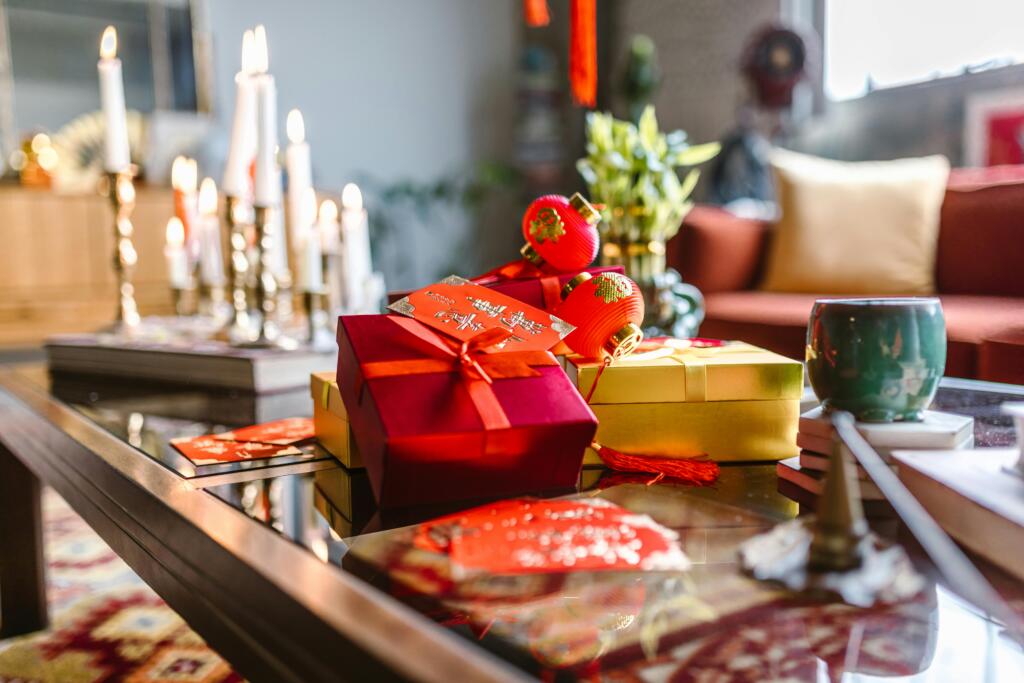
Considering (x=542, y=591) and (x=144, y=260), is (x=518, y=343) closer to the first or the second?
(x=542, y=591)


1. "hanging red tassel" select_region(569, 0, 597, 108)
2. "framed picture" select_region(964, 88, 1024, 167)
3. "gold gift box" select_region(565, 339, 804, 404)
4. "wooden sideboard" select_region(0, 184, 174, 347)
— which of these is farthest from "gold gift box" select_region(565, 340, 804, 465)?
"wooden sideboard" select_region(0, 184, 174, 347)

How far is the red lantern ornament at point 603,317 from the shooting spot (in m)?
0.65

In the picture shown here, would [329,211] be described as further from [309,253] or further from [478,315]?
[478,315]

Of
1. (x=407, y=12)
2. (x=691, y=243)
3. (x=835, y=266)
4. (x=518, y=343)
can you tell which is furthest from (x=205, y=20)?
(x=518, y=343)

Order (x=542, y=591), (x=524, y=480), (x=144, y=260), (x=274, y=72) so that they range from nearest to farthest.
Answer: (x=542, y=591), (x=524, y=480), (x=144, y=260), (x=274, y=72)

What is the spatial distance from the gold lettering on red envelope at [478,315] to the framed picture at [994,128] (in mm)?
2871

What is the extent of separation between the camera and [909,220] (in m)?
2.21

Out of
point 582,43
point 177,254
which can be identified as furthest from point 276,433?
point 582,43

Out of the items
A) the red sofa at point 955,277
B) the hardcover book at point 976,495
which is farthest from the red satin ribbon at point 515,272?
the red sofa at point 955,277

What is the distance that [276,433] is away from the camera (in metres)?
0.77

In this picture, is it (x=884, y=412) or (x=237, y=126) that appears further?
(x=237, y=126)

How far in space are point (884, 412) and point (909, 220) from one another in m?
1.86

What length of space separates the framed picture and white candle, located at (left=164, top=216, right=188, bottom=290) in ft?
8.96

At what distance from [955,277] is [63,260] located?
124 inches
